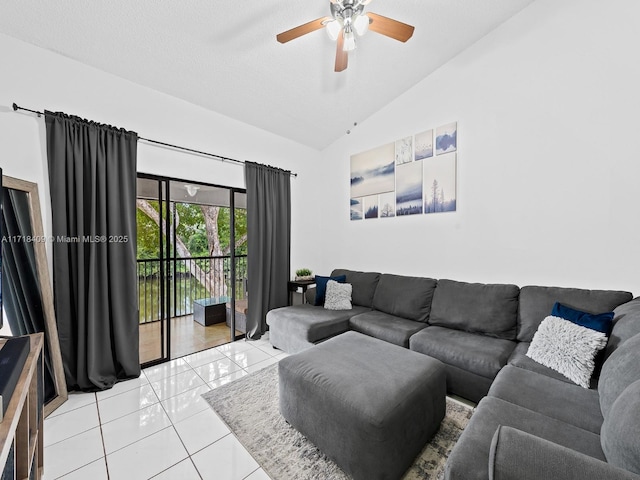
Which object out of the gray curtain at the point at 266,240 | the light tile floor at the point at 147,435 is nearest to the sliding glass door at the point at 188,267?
the gray curtain at the point at 266,240

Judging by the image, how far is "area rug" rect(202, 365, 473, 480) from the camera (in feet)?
4.90

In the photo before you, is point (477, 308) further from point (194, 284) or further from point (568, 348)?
point (194, 284)

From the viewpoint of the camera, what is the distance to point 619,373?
1194 mm

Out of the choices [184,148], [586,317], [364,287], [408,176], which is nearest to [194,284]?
[184,148]

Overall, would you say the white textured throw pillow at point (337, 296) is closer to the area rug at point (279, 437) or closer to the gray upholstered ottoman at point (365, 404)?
the area rug at point (279, 437)

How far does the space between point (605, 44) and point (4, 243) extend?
15.6ft

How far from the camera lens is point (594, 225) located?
2.20 metres

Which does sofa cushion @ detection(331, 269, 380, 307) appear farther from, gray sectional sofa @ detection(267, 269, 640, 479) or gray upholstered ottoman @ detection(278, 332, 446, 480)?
gray upholstered ottoman @ detection(278, 332, 446, 480)

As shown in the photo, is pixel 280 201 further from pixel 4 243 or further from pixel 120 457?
pixel 120 457

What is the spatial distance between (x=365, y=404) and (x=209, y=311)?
320 cm

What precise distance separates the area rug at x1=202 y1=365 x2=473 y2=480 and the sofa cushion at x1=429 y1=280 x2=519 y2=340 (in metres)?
0.72

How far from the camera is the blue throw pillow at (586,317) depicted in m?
1.71

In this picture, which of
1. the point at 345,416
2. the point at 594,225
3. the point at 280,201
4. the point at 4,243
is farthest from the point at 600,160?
the point at 4,243

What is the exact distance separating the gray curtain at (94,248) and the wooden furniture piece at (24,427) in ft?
2.53
